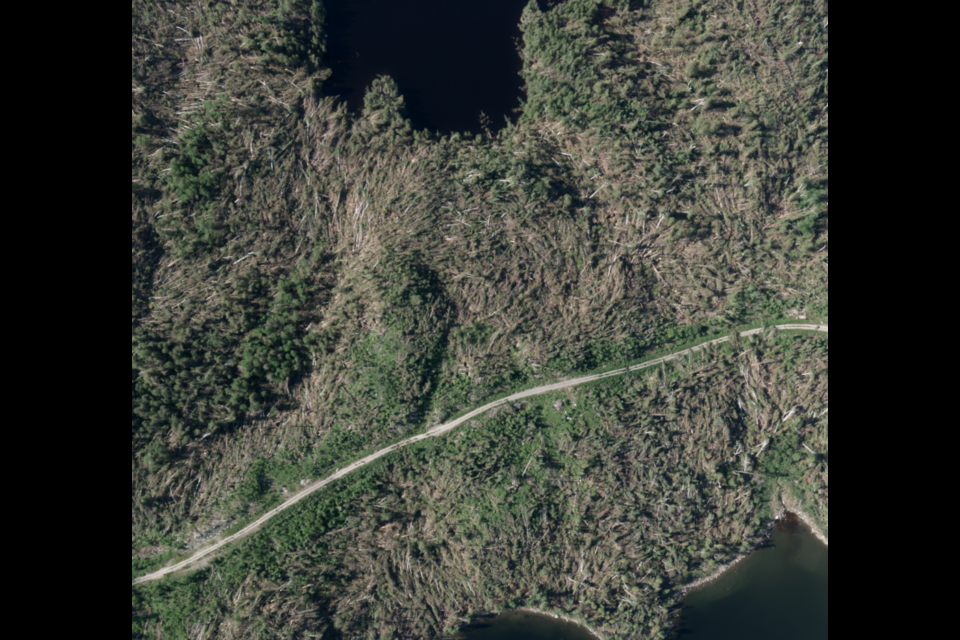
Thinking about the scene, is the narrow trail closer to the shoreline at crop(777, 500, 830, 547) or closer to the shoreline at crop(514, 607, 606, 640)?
the shoreline at crop(777, 500, 830, 547)

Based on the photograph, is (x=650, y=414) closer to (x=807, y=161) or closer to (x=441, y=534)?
(x=441, y=534)

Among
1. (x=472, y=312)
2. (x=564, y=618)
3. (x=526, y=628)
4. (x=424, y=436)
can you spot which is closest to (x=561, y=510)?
(x=564, y=618)

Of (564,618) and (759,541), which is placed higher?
(759,541)

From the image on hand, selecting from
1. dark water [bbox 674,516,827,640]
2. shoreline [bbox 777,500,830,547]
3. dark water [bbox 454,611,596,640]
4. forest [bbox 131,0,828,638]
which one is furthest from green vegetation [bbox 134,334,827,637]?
dark water [bbox 674,516,827,640]

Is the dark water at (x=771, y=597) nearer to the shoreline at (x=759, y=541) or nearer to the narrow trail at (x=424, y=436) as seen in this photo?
the shoreline at (x=759, y=541)

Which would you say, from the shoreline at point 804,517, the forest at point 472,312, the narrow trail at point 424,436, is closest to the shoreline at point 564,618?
the forest at point 472,312

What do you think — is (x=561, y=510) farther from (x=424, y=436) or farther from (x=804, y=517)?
(x=804, y=517)
